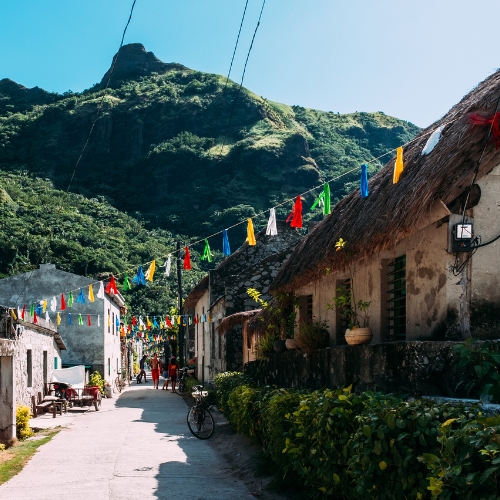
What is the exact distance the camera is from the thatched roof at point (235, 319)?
20.8 meters

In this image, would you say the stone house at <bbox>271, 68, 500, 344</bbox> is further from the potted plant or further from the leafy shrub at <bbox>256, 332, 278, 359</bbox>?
the leafy shrub at <bbox>256, 332, 278, 359</bbox>

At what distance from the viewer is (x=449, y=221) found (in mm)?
7598

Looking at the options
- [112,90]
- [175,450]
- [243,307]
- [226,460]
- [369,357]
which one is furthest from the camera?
[112,90]

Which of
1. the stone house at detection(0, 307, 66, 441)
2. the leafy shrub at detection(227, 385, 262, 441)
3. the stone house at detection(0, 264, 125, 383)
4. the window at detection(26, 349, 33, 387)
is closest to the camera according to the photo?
the leafy shrub at detection(227, 385, 262, 441)

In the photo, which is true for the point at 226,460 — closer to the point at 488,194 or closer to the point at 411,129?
the point at 488,194

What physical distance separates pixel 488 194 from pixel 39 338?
1578cm

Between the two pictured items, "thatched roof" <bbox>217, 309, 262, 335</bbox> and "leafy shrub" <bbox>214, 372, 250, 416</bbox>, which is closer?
"leafy shrub" <bbox>214, 372, 250, 416</bbox>

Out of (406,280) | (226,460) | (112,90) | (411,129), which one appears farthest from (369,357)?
(411,129)

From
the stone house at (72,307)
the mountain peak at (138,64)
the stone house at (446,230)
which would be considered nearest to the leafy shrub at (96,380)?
the stone house at (72,307)

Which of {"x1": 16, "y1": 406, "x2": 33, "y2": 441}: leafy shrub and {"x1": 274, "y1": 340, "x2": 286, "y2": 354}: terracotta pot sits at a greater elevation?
{"x1": 274, "y1": 340, "x2": 286, "y2": 354}: terracotta pot

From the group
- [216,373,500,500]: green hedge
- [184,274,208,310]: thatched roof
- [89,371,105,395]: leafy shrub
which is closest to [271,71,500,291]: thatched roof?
[216,373,500,500]: green hedge

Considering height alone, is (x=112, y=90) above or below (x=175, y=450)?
above

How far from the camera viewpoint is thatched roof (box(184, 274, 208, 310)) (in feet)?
87.5

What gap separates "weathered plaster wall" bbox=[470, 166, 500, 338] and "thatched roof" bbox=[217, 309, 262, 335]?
42.2 feet
